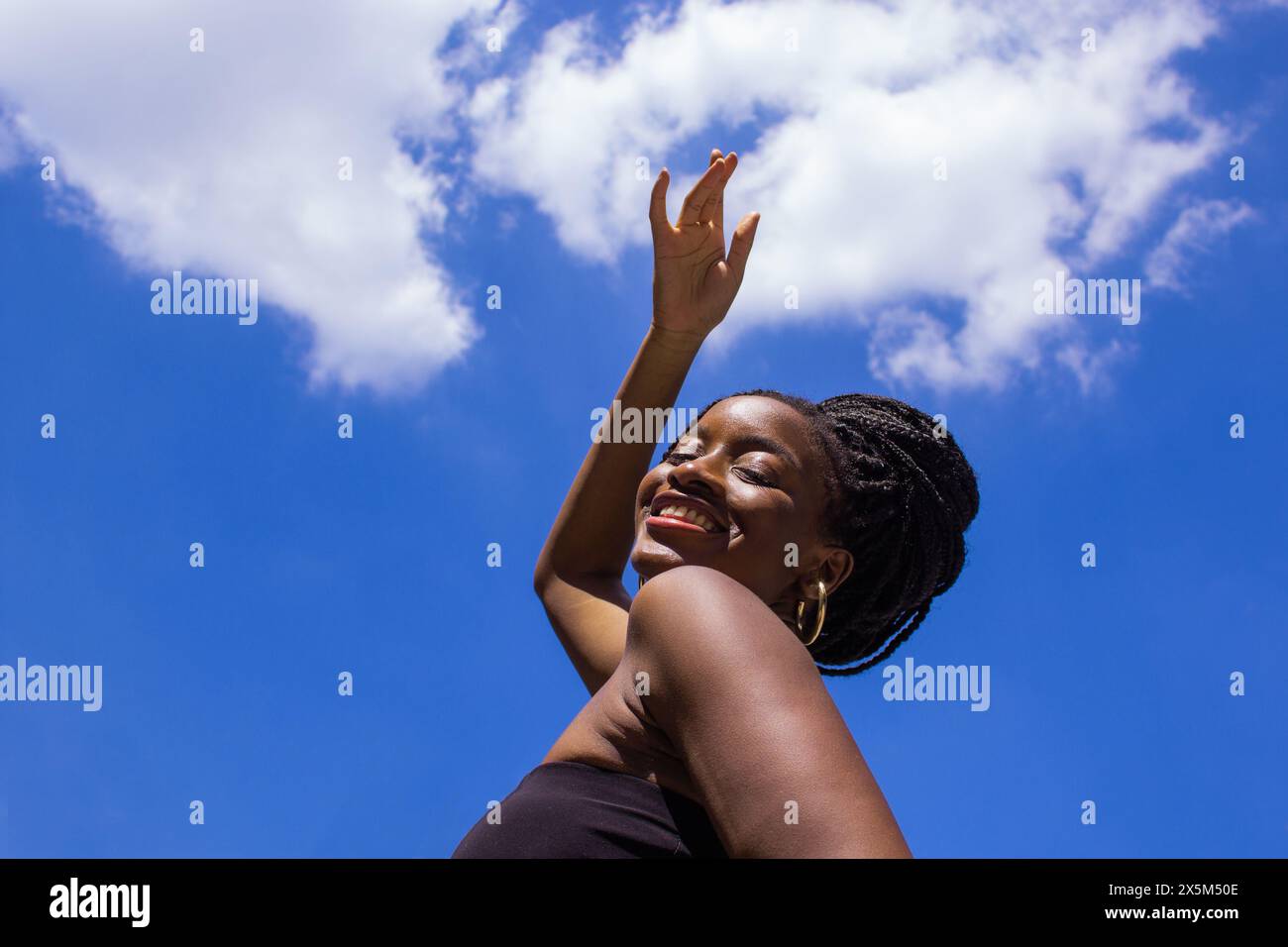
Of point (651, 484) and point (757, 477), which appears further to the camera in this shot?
point (651, 484)

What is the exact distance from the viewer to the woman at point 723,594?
217 centimetres

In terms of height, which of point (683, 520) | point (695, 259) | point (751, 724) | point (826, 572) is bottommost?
point (751, 724)

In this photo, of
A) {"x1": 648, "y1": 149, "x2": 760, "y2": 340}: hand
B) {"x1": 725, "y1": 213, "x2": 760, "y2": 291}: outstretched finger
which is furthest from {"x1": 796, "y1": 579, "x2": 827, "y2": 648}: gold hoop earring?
{"x1": 725, "y1": 213, "x2": 760, "y2": 291}: outstretched finger

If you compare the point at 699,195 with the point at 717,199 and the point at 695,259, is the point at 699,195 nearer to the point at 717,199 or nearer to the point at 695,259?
the point at 717,199

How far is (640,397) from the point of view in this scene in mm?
4113

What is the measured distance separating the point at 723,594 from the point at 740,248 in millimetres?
2228

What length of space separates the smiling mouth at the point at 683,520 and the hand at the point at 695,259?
97 centimetres

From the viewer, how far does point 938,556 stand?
153 inches

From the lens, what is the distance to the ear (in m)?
3.52

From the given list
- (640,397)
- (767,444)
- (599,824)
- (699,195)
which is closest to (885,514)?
(767,444)
